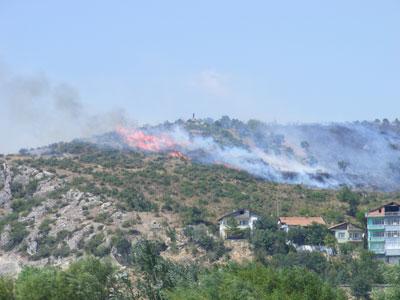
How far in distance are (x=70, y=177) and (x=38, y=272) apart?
76561mm

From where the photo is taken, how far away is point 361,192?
17850 centimetres

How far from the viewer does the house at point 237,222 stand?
14300cm

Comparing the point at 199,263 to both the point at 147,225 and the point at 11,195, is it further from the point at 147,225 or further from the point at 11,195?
the point at 11,195

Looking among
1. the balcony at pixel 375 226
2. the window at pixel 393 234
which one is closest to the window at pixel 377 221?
the balcony at pixel 375 226

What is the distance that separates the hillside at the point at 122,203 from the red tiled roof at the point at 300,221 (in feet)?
10.9

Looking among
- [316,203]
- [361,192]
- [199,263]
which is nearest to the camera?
[199,263]

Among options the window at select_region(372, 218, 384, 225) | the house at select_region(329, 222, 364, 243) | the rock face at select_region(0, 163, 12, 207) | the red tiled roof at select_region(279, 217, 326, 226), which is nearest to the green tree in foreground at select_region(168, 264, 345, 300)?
the house at select_region(329, 222, 364, 243)

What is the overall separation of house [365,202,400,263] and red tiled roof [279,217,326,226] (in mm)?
8047

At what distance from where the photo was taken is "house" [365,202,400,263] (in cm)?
14200

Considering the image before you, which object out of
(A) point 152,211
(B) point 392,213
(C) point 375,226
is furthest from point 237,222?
(B) point 392,213

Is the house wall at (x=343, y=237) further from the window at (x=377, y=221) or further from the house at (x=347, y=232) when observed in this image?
the window at (x=377, y=221)

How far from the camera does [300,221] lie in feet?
489

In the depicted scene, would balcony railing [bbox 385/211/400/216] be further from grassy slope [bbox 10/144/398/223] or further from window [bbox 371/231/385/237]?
grassy slope [bbox 10/144/398/223]

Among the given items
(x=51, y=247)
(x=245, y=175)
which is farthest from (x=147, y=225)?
(x=245, y=175)
